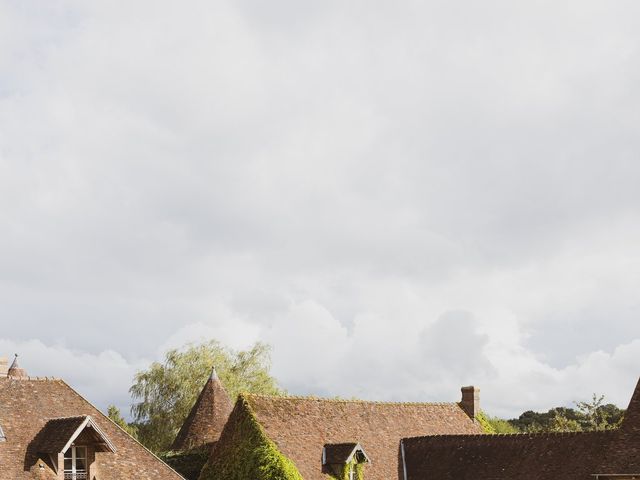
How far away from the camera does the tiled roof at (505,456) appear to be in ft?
105

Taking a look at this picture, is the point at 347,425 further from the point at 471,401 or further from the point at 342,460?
the point at 471,401

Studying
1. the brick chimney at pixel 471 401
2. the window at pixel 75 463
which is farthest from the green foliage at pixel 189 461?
the brick chimney at pixel 471 401

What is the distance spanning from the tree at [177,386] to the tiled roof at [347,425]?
15.4 metres

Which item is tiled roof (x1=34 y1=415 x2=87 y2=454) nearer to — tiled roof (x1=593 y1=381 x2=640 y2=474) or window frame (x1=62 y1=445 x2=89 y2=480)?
window frame (x1=62 y1=445 x2=89 y2=480)

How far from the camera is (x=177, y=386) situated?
51.8m

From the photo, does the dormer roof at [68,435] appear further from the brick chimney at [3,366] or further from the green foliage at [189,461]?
the green foliage at [189,461]

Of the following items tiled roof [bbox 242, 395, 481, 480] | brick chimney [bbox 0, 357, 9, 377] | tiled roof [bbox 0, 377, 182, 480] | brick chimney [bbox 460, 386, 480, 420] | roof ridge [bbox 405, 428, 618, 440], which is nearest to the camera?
tiled roof [bbox 0, 377, 182, 480]

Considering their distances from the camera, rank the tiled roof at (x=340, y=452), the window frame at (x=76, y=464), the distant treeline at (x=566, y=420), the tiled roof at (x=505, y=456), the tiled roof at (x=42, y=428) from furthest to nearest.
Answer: the distant treeline at (x=566, y=420) < the tiled roof at (x=340, y=452) < the tiled roof at (x=505, y=456) < the window frame at (x=76, y=464) < the tiled roof at (x=42, y=428)

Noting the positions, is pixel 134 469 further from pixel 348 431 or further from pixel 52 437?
pixel 348 431

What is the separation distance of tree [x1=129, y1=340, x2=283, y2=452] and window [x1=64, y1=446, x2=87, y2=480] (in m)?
24.4

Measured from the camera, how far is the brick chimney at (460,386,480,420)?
42.8m

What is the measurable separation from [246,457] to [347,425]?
5925 mm

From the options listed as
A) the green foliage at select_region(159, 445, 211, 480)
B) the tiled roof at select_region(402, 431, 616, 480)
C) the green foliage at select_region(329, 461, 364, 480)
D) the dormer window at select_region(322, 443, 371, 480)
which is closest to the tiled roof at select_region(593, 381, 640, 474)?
the tiled roof at select_region(402, 431, 616, 480)

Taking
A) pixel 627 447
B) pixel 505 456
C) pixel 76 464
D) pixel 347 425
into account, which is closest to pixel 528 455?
pixel 505 456
